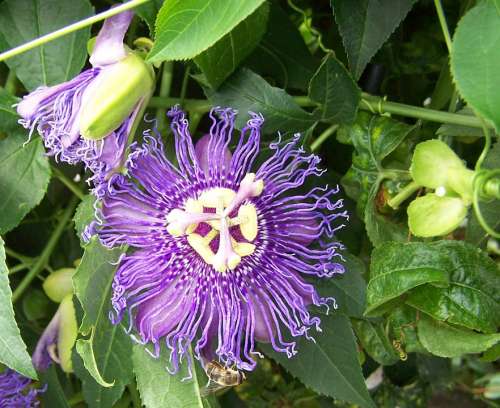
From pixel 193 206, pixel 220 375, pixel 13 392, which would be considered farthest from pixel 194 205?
pixel 13 392

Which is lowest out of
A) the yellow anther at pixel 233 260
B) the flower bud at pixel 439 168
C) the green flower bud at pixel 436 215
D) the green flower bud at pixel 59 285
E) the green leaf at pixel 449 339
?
the green leaf at pixel 449 339

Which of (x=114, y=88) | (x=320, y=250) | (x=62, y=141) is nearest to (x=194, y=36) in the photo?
(x=114, y=88)

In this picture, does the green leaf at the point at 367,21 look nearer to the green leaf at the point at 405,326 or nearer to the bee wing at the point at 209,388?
the green leaf at the point at 405,326

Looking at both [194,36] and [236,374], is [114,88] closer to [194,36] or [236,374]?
[194,36]

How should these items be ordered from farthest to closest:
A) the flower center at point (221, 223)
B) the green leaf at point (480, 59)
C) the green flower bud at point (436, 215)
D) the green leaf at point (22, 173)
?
the green leaf at point (22, 173) → the flower center at point (221, 223) → the green flower bud at point (436, 215) → the green leaf at point (480, 59)

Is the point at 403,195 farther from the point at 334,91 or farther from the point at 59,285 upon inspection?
the point at 59,285

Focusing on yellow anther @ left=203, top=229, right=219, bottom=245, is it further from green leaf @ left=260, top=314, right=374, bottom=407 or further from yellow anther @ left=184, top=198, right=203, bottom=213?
green leaf @ left=260, top=314, right=374, bottom=407

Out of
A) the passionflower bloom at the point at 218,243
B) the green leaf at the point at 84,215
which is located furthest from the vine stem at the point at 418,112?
the green leaf at the point at 84,215
